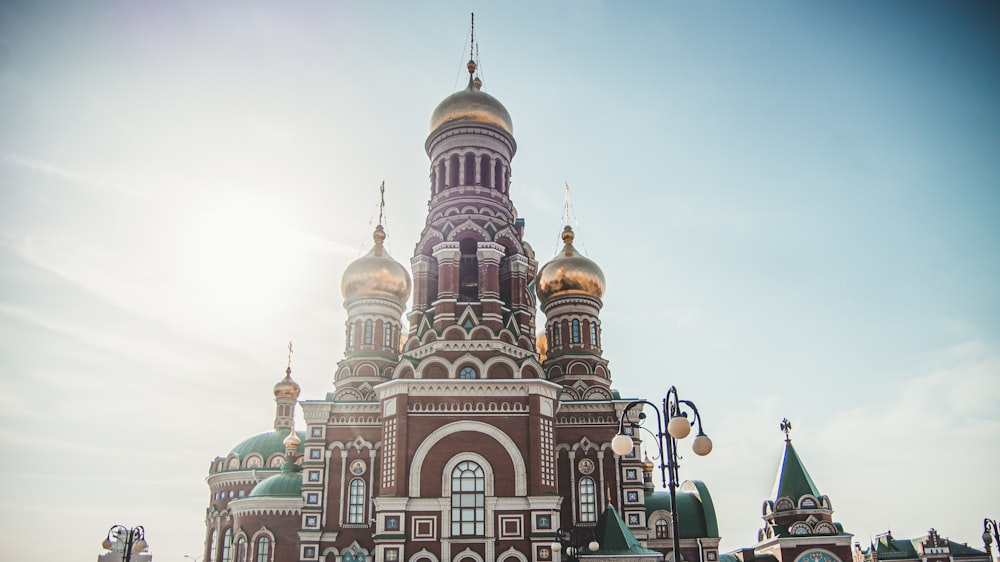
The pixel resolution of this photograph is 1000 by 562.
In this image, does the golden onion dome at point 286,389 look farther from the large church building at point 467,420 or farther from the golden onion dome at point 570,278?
the golden onion dome at point 570,278

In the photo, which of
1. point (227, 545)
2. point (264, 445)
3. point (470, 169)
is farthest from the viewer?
point (264, 445)

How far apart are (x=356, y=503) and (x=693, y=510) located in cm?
1332

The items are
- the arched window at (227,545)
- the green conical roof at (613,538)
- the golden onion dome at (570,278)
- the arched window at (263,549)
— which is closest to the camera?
the green conical roof at (613,538)

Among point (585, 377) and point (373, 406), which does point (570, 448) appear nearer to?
point (585, 377)

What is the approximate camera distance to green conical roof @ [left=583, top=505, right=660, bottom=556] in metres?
24.1

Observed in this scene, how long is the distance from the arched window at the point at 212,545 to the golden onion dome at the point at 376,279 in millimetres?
13666

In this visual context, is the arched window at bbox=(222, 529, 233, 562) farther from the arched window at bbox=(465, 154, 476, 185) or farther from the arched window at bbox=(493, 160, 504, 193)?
the arched window at bbox=(493, 160, 504, 193)

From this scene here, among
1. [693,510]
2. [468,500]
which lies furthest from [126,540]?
[693,510]

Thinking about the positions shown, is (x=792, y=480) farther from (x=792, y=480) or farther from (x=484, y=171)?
(x=484, y=171)

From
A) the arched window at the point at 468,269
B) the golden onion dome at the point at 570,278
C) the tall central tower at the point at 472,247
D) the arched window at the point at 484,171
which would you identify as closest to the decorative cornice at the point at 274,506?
the tall central tower at the point at 472,247

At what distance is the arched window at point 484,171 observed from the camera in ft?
99.8

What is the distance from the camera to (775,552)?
30.6 m

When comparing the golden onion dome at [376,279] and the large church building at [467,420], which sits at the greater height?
the golden onion dome at [376,279]

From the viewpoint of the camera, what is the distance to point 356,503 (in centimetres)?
2828
